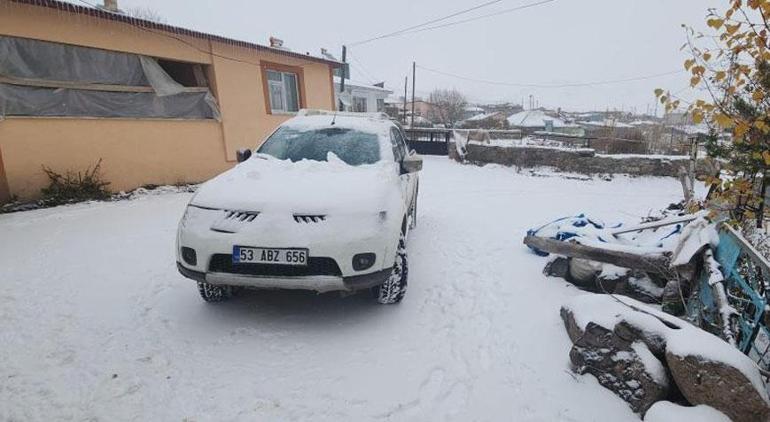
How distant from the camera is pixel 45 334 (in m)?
2.79

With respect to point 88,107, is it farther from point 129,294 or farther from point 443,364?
point 443,364

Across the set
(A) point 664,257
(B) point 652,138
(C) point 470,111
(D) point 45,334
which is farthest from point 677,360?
(C) point 470,111

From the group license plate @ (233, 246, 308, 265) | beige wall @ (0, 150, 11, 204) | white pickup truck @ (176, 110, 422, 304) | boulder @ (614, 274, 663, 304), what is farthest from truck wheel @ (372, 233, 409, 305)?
beige wall @ (0, 150, 11, 204)

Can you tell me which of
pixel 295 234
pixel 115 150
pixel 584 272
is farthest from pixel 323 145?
pixel 115 150

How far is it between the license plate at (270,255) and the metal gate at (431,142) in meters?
13.0

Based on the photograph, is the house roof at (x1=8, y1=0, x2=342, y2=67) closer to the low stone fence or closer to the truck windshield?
the truck windshield

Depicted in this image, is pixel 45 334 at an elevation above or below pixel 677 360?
below

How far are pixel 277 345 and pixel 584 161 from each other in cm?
1057

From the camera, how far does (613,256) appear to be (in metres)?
3.43

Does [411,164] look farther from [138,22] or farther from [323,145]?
[138,22]

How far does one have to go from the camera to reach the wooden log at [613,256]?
10.6 feet

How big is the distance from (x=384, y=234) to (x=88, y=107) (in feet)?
24.4

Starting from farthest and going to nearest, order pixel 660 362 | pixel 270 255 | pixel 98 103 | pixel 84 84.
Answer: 1. pixel 98 103
2. pixel 84 84
3. pixel 270 255
4. pixel 660 362

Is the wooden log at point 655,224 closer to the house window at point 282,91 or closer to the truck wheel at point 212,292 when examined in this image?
the truck wheel at point 212,292
